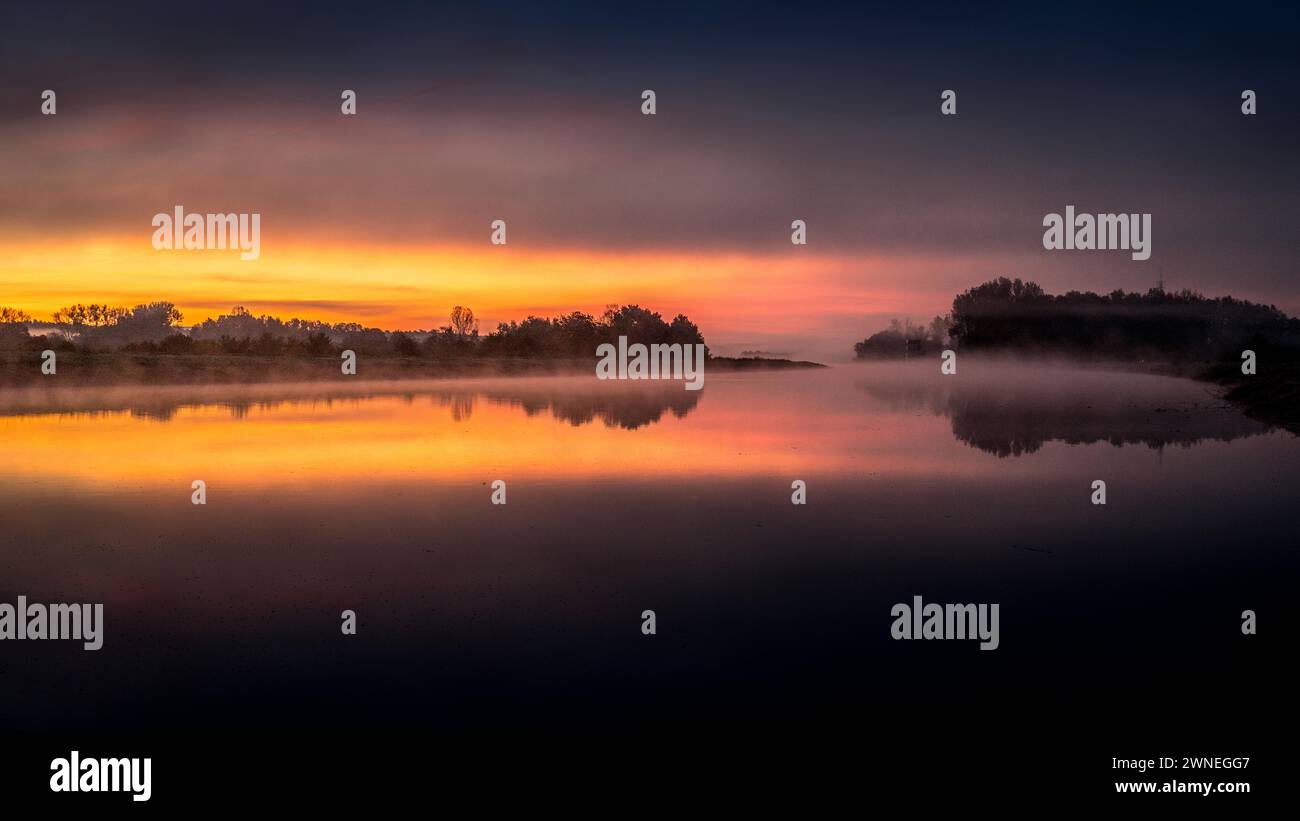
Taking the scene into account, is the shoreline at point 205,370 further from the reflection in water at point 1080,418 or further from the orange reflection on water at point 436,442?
the reflection in water at point 1080,418

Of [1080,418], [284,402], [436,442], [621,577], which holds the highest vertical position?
[284,402]

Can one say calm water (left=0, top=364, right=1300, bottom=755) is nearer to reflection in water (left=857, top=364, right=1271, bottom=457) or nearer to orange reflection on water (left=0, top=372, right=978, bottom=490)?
orange reflection on water (left=0, top=372, right=978, bottom=490)

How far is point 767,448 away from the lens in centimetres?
2502

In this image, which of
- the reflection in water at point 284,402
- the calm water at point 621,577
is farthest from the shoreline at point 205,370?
the calm water at point 621,577

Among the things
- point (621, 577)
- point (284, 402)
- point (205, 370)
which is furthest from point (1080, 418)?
point (205, 370)

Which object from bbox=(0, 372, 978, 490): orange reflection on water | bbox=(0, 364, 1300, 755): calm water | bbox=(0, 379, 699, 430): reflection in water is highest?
bbox=(0, 379, 699, 430): reflection in water

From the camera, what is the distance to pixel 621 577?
11.5m

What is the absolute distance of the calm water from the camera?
8.08m

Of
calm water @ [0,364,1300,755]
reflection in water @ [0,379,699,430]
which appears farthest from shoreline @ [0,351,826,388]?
calm water @ [0,364,1300,755]

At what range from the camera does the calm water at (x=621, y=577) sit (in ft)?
26.5

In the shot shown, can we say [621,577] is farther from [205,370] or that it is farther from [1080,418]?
[205,370]
